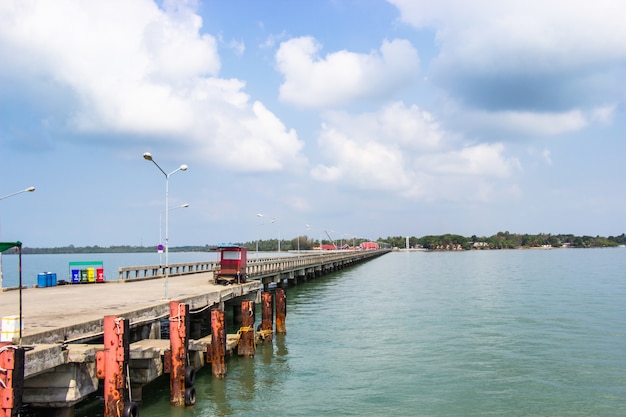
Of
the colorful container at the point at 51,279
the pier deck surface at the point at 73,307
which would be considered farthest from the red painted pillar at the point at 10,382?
the colorful container at the point at 51,279

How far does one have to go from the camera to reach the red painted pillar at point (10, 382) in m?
10.2

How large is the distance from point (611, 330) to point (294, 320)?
18.8 metres

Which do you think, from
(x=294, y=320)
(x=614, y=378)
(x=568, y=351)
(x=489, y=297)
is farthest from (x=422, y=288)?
(x=614, y=378)

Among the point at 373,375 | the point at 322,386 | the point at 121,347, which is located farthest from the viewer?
the point at 373,375

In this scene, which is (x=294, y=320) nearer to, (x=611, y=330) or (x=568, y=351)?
(x=568, y=351)

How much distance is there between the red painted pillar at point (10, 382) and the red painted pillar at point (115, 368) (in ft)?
8.18

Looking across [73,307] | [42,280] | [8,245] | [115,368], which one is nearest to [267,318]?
[73,307]

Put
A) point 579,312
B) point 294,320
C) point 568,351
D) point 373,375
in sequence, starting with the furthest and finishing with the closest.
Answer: point 579,312, point 294,320, point 568,351, point 373,375

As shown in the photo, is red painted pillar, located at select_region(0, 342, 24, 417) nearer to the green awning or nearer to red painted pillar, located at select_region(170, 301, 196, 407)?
the green awning

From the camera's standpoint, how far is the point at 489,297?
48.3 meters

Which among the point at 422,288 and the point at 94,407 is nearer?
the point at 94,407

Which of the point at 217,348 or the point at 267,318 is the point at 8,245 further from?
the point at 267,318

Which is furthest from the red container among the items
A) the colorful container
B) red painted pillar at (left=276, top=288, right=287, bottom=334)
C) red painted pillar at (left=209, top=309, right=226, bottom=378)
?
red painted pillar at (left=209, top=309, right=226, bottom=378)

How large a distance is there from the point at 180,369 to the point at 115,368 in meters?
3.55
